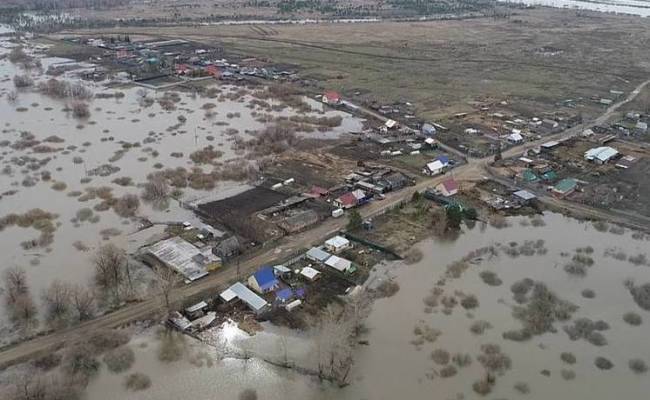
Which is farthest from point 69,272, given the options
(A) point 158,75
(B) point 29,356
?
(A) point 158,75

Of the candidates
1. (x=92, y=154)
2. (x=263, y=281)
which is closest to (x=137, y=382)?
(x=263, y=281)

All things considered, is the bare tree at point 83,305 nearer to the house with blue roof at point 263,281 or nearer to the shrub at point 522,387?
the house with blue roof at point 263,281

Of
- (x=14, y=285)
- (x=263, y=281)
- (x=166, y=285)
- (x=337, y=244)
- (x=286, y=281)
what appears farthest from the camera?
(x=337, y=244)

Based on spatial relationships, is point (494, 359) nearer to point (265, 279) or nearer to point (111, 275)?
point (265, 279)

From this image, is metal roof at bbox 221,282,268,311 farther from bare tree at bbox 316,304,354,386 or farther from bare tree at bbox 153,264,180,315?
bare tree at bbox 316,304,354,386

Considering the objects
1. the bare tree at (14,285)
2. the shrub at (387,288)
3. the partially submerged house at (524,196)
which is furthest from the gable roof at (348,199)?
the bare tree at (14,285)

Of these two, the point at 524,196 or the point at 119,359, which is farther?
the point at 524,196

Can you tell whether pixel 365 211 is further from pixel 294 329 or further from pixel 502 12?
pixel 502 12
